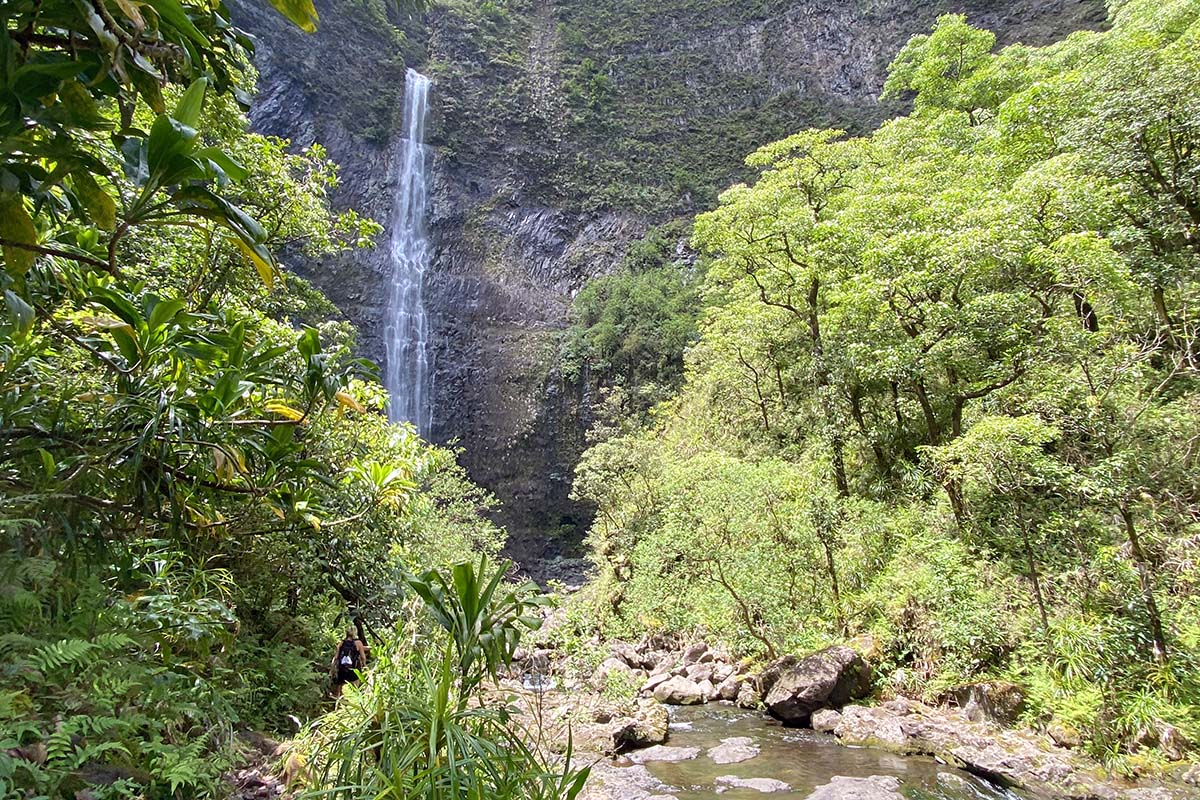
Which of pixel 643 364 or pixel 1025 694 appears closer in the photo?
pixel 1025 694

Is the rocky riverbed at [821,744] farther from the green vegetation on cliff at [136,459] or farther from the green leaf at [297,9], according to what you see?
the green leaf at [297,9]

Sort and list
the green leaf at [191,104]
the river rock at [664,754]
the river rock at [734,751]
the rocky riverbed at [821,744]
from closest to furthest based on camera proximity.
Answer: the green leaf at [191,104] < the rocky riverbed at [821,744] < the river rock at [734,751] < the river rock at [664,754]

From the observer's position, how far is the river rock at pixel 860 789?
4906 millimetres

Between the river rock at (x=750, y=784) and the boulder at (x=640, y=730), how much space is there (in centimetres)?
132

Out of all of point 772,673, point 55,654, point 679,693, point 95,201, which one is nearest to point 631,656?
point 679,693

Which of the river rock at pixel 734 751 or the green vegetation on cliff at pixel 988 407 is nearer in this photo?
the green vegetation on cliff at pixel 988 407

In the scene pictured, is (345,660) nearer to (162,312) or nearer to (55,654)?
(55,654)

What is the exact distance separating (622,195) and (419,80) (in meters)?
11.7

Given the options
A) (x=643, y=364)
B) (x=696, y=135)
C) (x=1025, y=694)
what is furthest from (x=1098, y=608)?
(x=696, y=135)

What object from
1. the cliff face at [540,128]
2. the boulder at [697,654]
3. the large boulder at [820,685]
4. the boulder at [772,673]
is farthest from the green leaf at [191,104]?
the cliff face at [540,128]

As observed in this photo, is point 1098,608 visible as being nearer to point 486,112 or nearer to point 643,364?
point 643,364

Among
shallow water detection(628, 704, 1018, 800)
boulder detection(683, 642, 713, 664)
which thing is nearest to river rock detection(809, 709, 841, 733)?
shallow water detection(628, 704, 1018, 800)

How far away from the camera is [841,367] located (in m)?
10.4

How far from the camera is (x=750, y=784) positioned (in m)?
5.55
